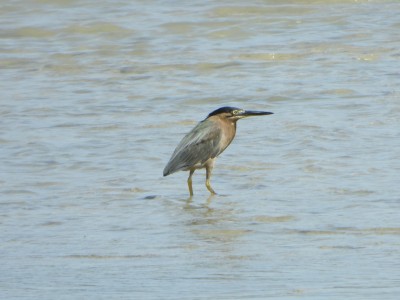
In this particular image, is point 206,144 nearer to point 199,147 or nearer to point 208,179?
point 199,147

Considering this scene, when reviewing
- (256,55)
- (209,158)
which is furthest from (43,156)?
(256,55)

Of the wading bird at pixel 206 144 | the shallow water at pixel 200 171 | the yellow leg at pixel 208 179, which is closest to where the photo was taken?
the shallow water at pixel 200 171

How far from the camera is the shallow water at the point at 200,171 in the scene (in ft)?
23.5

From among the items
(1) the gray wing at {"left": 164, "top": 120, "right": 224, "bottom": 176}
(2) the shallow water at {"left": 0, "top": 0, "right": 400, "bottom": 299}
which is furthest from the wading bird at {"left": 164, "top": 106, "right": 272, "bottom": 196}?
(2) the shallow water at {"left": 0, "top": 0, "right": 400, "bottom": 299}

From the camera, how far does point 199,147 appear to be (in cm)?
1068

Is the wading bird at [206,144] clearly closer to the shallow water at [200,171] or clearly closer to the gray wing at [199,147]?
the gray wing at [199,147]

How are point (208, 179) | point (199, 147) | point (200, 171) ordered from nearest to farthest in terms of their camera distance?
point (208, 179) < point (199, 147) < point (200, 171)

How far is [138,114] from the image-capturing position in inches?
523

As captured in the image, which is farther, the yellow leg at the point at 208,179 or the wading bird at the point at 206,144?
the wading bird at the point at 206,144

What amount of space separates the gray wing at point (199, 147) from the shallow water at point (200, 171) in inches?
7.9

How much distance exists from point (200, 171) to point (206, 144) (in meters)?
0.56

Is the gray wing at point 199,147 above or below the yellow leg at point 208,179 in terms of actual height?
above

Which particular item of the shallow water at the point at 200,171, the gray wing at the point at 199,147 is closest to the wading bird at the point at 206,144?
the gray wing at the point at 199,147

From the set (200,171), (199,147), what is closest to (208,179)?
(199,147)
